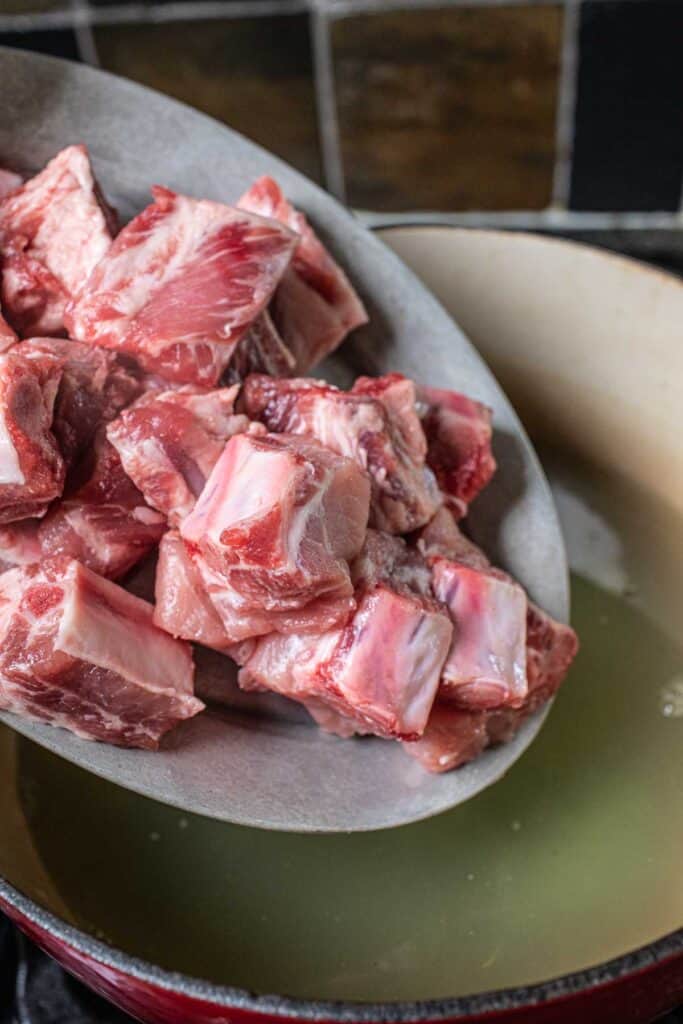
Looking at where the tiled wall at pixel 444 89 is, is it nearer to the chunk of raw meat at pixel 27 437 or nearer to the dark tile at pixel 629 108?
the dark tile at pixel 629 108

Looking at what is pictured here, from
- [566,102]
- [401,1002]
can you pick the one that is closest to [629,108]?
[566,102]

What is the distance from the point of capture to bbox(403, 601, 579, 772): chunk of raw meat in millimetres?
973

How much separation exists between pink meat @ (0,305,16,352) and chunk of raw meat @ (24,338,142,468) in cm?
1

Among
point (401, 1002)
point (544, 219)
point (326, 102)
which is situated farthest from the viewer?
point (544, 219)

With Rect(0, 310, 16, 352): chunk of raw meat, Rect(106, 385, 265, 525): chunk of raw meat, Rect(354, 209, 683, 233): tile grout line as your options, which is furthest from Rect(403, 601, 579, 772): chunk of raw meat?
Rect(354, 209, 683, 233): tile grout line

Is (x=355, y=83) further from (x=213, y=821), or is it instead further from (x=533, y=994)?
(x=533, y=994)

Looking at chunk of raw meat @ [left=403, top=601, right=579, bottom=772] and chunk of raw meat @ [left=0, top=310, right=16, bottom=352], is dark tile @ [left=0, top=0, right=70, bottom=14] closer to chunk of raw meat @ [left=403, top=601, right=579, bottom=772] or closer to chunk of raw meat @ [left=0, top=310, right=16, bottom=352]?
chunk of raw meat @ [left=0, top=310, right=16, bottom=352]

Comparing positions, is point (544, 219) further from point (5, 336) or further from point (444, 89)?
point (5, 336)

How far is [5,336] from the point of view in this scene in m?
0.94

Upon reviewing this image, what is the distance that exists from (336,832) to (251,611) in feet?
0.75

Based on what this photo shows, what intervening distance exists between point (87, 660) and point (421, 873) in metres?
0.38

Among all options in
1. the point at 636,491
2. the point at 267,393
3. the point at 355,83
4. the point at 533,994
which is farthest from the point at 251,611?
the point at 355,83

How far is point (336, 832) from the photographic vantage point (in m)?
0.98

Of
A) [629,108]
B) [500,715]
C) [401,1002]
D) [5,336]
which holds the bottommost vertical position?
[500,715]
